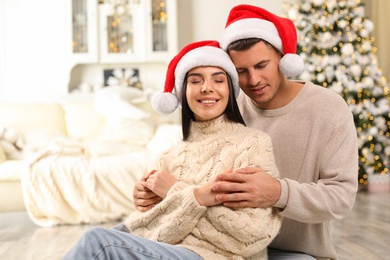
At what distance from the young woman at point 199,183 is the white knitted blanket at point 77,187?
2362mm

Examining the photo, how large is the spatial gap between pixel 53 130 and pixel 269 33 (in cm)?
342

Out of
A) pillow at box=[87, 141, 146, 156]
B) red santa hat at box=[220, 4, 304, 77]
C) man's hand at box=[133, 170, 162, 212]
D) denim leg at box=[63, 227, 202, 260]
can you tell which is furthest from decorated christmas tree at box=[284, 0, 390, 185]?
denim leg at box=[63, 227, 202, 260]

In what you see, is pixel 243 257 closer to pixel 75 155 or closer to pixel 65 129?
pixel 75 155

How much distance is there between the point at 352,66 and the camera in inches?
203

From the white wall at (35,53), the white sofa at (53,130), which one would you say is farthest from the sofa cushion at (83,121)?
the white wall at (35,53)

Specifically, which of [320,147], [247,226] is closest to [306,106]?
[320,147]

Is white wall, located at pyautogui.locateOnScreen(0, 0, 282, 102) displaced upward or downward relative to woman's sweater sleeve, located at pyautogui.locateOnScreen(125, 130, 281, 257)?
upward

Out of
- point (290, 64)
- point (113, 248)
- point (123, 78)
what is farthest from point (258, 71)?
point (123, 78)

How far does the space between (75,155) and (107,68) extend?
6.98 feet

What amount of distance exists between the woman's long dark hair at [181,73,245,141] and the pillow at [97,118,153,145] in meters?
2.95

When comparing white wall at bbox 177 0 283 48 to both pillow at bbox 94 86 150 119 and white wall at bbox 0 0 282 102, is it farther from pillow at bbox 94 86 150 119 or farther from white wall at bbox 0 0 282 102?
pillow at bbox 94 86 150 119

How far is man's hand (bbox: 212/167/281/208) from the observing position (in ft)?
3.92

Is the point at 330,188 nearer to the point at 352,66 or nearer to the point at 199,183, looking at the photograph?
the point at 199,183

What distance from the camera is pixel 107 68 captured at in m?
5.92
